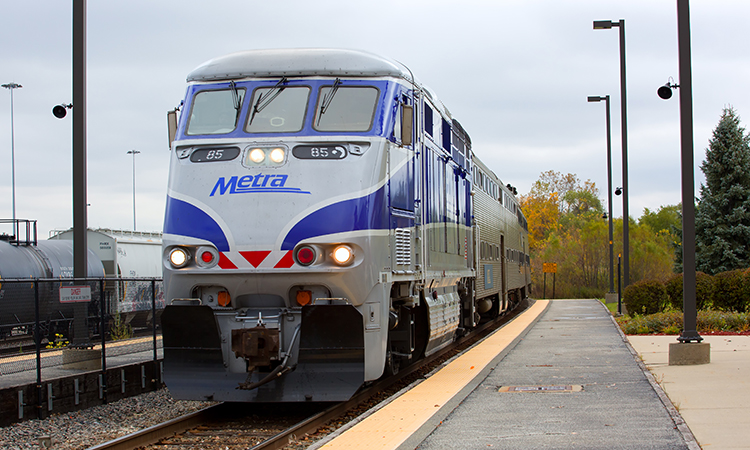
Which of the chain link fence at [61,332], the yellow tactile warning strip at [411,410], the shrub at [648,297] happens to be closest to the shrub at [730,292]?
the shrub at [648,297]

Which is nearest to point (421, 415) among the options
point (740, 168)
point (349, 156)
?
point (349, 156)

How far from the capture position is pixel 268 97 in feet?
29.7

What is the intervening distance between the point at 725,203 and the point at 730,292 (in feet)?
50.9

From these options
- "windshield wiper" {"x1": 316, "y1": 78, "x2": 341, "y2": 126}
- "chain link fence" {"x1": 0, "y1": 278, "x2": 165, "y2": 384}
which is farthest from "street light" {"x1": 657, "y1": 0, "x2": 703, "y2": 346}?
"chain link fence" {"x1": 0, "y1": 278, "x2": 165, "y2": 384}

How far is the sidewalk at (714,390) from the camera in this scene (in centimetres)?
669

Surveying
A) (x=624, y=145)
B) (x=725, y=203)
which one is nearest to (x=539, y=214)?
(x=725, y=203)

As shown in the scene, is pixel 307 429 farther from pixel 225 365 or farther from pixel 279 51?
pixel 279 51

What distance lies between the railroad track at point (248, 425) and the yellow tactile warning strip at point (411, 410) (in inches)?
25.6

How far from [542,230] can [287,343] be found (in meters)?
77.3

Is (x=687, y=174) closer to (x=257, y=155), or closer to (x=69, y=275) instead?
(x=257, y=155)

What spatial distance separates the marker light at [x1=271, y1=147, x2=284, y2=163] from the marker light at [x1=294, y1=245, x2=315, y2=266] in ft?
3.46

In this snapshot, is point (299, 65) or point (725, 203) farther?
point (725, 203)

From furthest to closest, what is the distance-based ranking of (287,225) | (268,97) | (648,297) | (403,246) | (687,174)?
(648,297) → (687,174) → (403,246) → (268,97) → (287,225)

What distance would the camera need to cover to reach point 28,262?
19.2 meters
